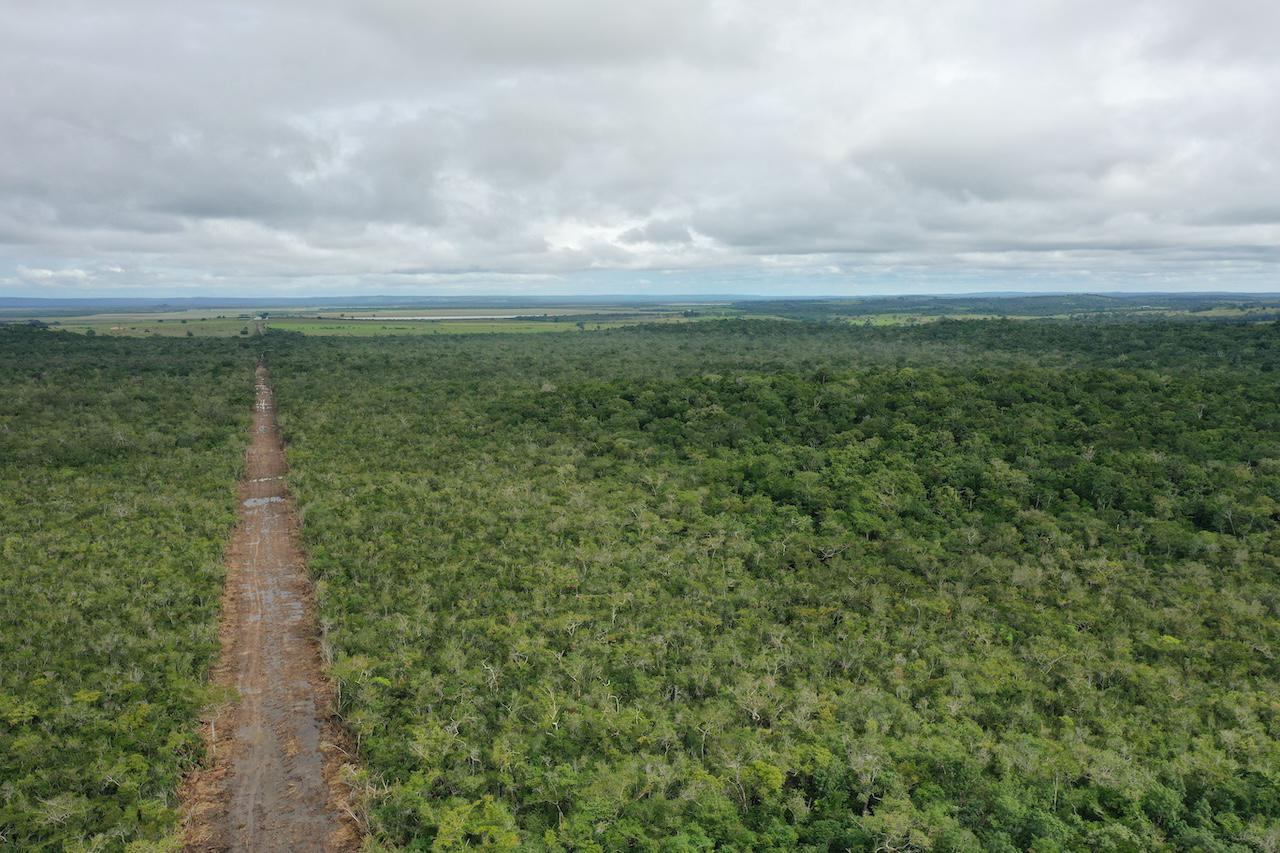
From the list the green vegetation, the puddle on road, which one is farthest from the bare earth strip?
A: the puddle on road

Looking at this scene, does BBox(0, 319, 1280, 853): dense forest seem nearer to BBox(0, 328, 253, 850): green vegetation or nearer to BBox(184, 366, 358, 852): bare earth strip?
BBox(0, 328, 253, 850): green vegetation

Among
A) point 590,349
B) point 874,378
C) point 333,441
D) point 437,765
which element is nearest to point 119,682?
point 437,765

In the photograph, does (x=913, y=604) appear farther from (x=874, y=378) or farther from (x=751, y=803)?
(x=874, y=378)

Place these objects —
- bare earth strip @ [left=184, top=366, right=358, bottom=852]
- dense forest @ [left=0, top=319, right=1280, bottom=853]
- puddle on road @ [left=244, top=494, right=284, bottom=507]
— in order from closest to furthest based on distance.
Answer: bare earth strip @ [left=184, top=366, right=358, bottom=852] → dense forest @ [left=0, top=319, right=1280, bottom=853] → puddle on road @ [left=244, top=494, right=284, bottom=507]

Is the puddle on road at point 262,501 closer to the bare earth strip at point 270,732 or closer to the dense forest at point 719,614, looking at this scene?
the dense forest at point 719,614

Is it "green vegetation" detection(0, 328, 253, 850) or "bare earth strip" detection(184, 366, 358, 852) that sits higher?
"green vegetation" detection(0, 328, 253, 850)

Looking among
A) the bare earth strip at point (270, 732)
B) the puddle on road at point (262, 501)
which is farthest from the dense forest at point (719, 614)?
the puddle on road at point (262, 501)

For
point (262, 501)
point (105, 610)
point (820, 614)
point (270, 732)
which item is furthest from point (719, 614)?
point (262, 501)

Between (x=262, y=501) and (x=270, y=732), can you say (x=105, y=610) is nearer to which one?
(x=270, y=732)
